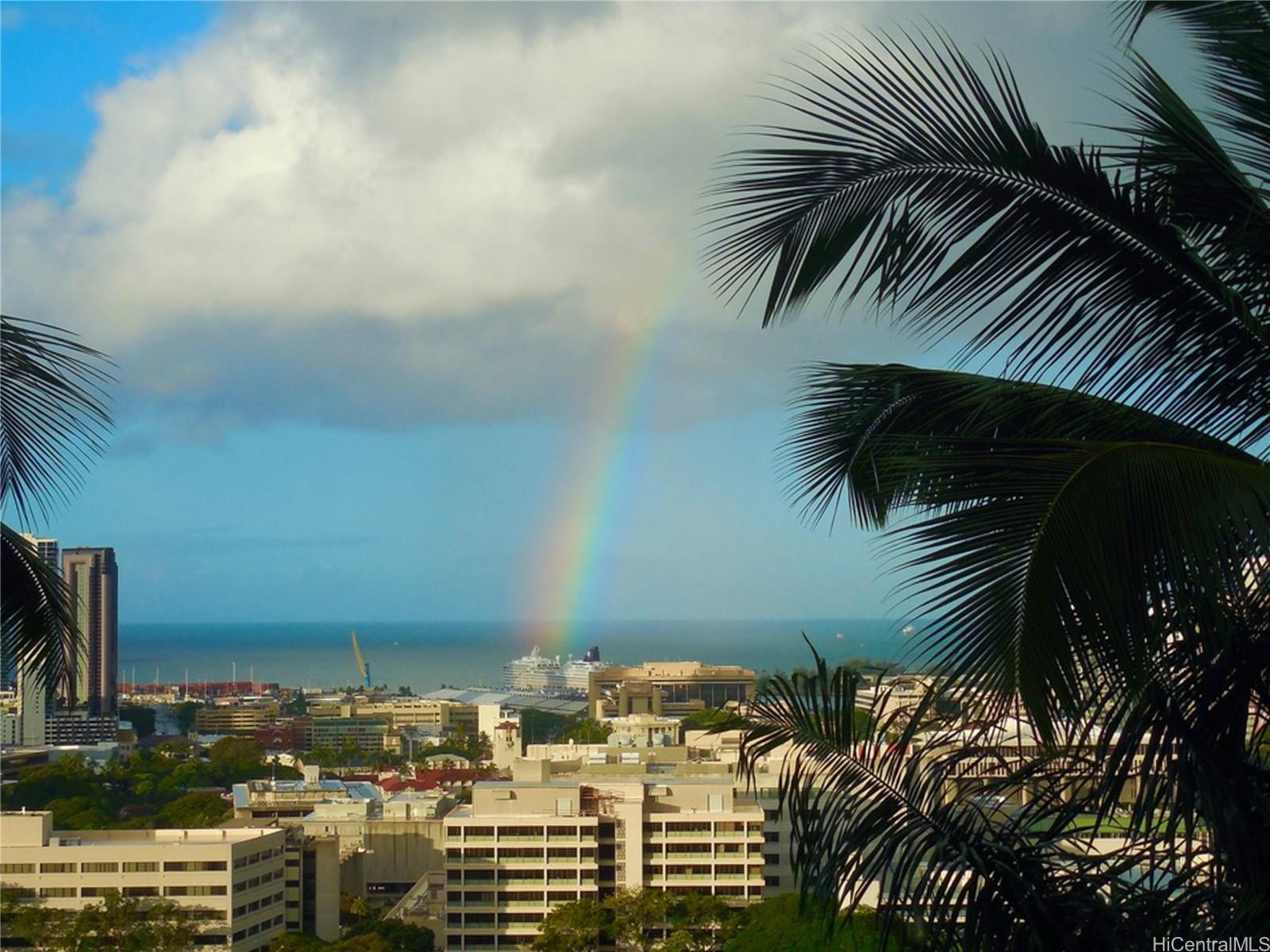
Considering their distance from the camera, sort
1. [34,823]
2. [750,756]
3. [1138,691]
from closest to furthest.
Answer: [1138,691]
[750,756]
[34,823]

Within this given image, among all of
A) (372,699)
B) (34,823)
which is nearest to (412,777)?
(34,823)

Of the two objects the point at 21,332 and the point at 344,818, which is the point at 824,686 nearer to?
the point at 21,332

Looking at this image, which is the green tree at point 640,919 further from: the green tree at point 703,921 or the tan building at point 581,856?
the tan building at point 581,856

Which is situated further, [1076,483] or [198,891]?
[198,891]

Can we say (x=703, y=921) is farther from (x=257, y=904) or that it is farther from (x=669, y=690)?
(x=669, y=690)

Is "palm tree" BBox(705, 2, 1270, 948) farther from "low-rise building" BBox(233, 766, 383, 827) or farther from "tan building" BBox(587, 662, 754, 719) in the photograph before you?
"tan building" BBox(587, 662, 754, 719)

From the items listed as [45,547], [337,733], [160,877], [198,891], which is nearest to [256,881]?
[198,891]

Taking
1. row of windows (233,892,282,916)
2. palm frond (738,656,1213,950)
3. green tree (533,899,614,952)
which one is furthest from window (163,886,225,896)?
palm frond (738,656,1213,950)

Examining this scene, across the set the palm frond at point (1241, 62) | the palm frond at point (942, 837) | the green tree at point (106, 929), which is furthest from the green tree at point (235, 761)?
the palm frond at point (1241, 62)
